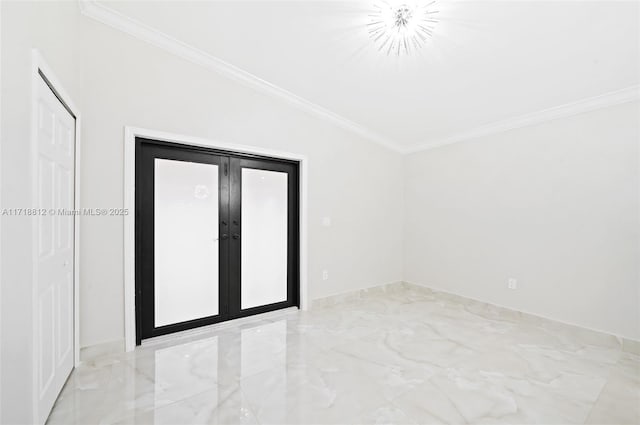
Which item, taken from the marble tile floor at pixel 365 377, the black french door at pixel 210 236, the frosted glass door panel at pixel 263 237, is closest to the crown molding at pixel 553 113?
the marble tile floor at pixel 365 377

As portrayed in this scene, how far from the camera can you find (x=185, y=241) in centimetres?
295

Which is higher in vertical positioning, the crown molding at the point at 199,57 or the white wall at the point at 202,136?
the crown molding at the point at 199,57

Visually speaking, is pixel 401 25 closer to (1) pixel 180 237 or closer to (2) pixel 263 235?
(2) pixel 263 235

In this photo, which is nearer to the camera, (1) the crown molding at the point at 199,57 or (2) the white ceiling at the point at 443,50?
(2) the white ceiling at the point at 443,50

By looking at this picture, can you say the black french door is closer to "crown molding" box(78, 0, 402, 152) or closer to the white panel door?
the white panel door

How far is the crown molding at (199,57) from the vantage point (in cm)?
237

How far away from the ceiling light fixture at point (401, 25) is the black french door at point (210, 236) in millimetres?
1782

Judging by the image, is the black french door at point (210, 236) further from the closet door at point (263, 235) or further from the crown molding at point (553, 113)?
the crown molding at point (553, 113)

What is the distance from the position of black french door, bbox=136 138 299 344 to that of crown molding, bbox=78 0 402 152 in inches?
31.0

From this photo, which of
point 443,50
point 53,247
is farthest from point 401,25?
point 53,247

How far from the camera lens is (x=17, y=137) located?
4.40 feet

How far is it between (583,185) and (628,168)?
1.14 ft

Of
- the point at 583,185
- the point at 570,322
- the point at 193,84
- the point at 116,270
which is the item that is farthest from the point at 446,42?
the point at 116,270

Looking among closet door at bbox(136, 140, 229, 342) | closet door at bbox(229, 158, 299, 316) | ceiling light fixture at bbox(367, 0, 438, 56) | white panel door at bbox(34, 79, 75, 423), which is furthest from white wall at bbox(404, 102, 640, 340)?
white panel door at bbox(34, 79, 75, 423)
